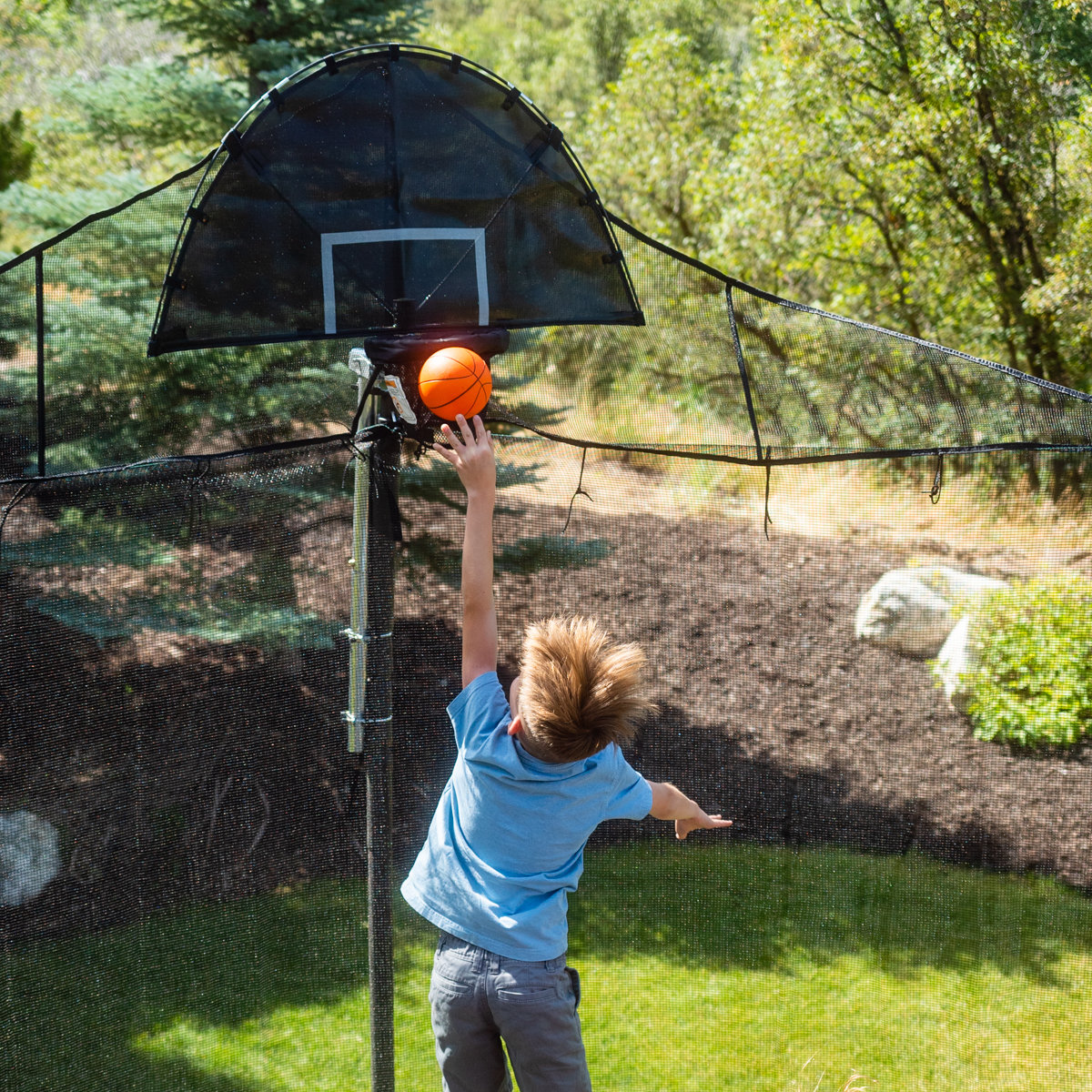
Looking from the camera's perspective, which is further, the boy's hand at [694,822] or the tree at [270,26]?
the tree at [270,26]

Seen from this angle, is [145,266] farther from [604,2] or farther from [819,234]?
[604,2]

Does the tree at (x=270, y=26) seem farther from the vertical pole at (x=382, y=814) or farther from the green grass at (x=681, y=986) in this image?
the green grass at (x=681, y=986)

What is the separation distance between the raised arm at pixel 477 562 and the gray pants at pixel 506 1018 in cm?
42

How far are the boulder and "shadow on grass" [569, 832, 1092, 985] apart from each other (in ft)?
4.09

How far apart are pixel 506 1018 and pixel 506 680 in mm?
2163

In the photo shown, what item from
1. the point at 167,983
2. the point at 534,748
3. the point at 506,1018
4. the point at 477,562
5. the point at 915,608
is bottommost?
the point at 167,983

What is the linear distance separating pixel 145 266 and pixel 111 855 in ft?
5.51

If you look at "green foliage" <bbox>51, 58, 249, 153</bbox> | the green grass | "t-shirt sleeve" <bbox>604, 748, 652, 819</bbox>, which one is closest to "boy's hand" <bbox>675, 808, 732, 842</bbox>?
"t-shirt sleeve" <bbox>604, 748, 652, 819</bbox>

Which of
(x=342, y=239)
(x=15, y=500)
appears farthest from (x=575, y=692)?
(x=15, y=500)

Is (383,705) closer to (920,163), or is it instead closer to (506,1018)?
(506,1018)

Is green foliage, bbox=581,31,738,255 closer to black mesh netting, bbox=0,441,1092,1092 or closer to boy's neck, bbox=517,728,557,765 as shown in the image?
black mesh netting, bbox=0,441,1092,1092

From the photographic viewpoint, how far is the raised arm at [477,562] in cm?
161

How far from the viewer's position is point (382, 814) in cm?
232

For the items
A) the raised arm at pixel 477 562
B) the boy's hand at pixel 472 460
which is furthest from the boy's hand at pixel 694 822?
the boy's hand at pixel 472 460
